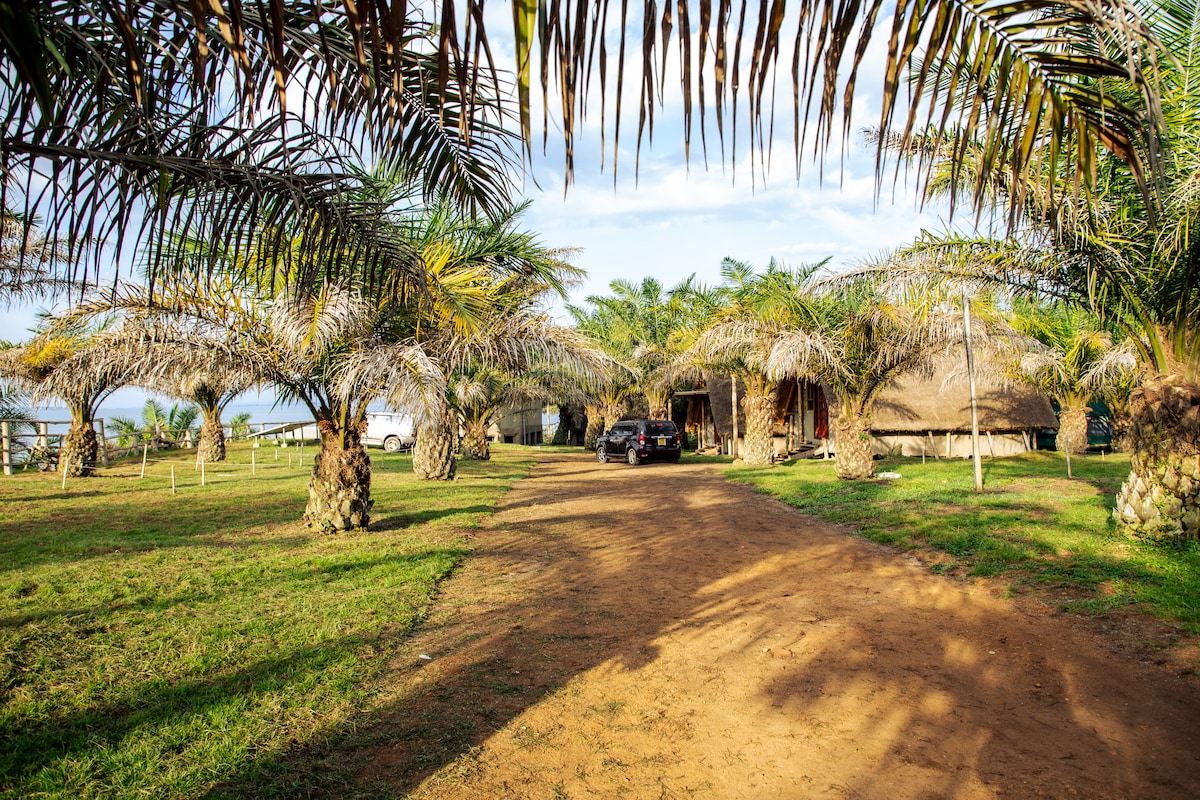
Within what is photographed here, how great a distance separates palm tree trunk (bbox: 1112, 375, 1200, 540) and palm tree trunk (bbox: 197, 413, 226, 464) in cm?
2356

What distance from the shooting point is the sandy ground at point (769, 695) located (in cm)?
339

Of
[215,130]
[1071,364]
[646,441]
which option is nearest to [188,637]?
[215,130]

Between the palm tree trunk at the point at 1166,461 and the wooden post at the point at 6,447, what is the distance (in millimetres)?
23446

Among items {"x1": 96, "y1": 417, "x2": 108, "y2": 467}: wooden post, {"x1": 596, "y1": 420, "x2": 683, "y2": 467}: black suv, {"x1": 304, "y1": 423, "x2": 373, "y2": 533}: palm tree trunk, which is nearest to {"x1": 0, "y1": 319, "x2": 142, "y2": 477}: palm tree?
{"x1": 96, "y1": 417, "x2": 108, "y2": 467}: wooden post

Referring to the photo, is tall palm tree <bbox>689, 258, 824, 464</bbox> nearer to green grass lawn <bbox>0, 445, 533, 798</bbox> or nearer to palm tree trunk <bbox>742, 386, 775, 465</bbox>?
palm tree trunk <bbox>742, 386, 775, 465</bbox>

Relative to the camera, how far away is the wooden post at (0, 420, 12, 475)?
18464mm

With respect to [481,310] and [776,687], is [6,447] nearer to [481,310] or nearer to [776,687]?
[481,310]

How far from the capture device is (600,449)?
26469mm

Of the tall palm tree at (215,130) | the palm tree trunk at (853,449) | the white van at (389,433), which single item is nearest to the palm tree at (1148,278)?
the tall palm tree at (215,130)

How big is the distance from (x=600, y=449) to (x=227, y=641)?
21.5 m

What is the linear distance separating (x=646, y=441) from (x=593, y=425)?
1249cm

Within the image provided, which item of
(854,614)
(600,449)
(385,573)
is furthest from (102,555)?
(600,449)

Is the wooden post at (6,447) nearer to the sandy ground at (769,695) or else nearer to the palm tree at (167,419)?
the palm tree at (167,419)

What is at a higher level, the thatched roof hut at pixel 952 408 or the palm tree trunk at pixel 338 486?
the thatched roof hut at pixel 952 408
